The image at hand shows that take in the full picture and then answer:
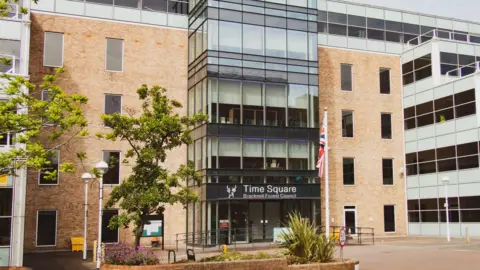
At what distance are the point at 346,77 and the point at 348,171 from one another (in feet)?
23.6

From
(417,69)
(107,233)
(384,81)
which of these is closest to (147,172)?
(107,233)

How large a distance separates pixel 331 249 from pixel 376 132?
2406 centimetres

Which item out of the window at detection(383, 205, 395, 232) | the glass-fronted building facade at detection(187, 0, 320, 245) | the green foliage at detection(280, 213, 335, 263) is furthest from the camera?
the window at detection(383, 205, 395, 232)

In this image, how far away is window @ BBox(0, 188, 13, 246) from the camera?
2350 centimetres

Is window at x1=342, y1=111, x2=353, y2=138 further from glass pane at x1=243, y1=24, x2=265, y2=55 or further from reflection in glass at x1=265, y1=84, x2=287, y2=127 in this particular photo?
glass pane at x1=243, y1=24, x2=265, y2=55

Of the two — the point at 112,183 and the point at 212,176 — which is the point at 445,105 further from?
the point at 112,183

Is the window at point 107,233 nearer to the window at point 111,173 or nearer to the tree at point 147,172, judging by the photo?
the window at point 111,173

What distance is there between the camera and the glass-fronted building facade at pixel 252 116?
3234cm

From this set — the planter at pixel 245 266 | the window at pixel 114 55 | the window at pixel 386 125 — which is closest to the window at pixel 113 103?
the window at pixel 114 55

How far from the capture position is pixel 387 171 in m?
40.6

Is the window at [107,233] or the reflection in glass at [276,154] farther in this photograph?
the reflection in glass at [276,154]

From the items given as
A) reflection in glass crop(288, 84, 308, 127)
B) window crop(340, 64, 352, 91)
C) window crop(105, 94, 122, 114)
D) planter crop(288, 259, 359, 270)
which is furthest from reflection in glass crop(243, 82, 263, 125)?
planter crop(288, 259, 359, 270)

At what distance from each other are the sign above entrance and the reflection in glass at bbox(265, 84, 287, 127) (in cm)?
415

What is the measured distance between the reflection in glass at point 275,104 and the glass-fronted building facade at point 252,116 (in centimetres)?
7
